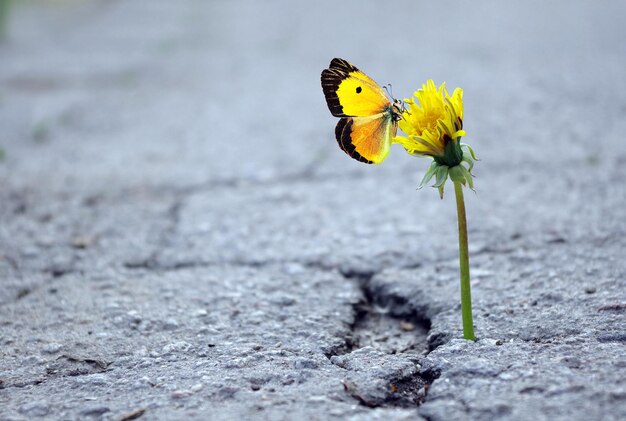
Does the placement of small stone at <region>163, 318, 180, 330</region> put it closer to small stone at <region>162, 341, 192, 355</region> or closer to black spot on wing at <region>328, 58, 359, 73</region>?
small stone at <region>162, 341, 192, 355</region>

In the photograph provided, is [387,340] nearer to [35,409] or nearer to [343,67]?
[343,67]

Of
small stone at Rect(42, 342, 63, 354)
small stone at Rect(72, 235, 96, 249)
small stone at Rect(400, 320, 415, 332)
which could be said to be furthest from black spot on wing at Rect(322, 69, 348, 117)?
small stone at Rect(72, 235, 96, 249)

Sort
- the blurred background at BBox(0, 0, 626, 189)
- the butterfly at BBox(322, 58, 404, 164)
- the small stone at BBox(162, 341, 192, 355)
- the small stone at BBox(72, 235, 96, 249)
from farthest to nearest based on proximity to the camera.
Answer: the blurred background at BBox(0, 0, 626, 189)
the small stone at BBox(72, 235, 96, 249)
the small stone at BBox(162, 341, 192, 355)
the butterfly at BBox(322, 58, 404, 164)

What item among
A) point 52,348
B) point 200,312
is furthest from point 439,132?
point 52,348

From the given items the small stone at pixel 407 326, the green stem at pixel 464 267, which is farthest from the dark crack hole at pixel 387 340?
the green stem at pixel 464 267

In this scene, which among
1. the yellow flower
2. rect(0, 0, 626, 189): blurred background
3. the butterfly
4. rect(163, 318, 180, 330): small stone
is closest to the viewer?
the yellow flower

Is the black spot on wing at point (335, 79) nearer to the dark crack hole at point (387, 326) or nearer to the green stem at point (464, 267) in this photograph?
the green stem at point (464, 267)
